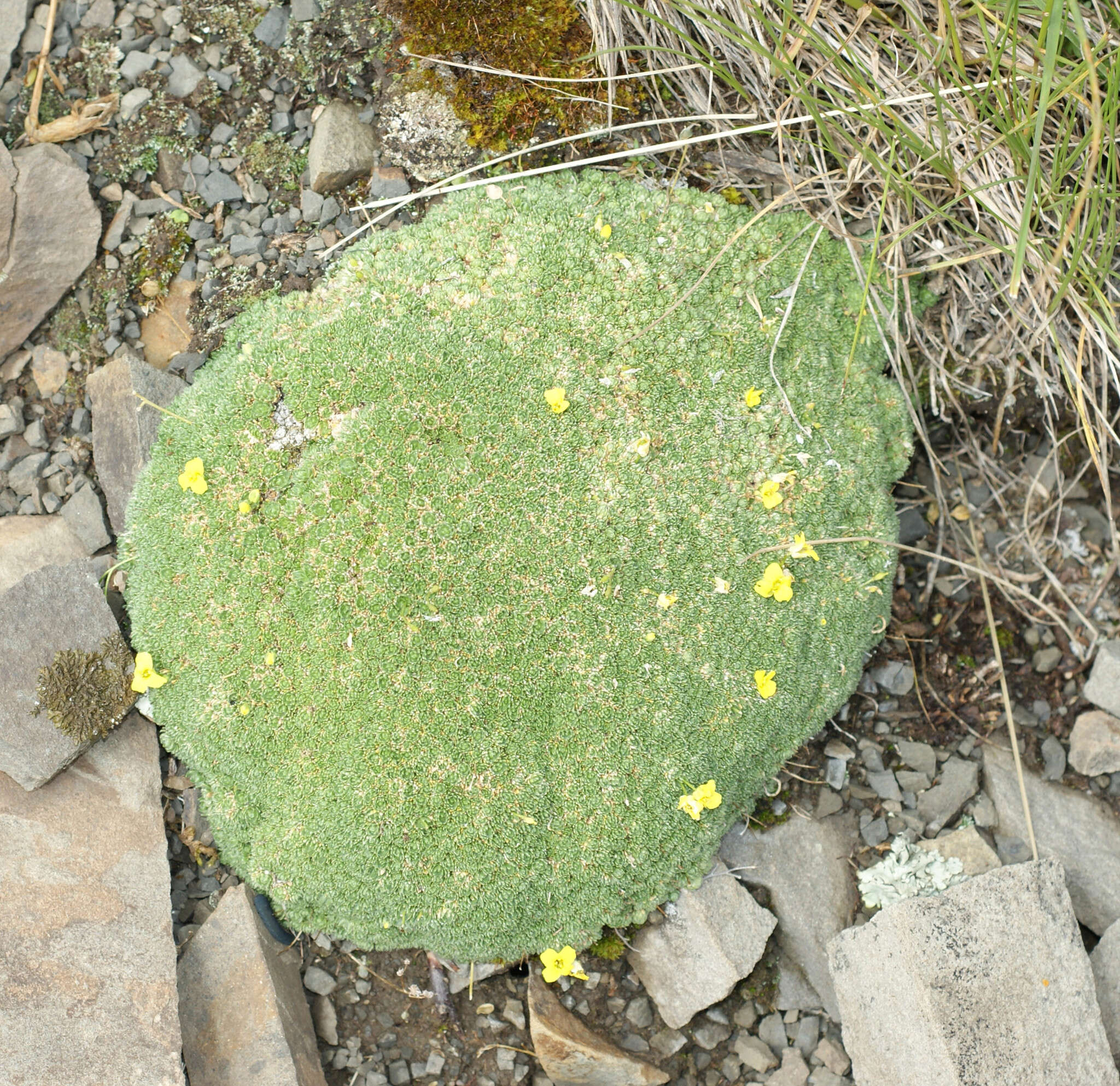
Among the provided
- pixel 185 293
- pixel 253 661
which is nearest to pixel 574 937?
pixel 253 661

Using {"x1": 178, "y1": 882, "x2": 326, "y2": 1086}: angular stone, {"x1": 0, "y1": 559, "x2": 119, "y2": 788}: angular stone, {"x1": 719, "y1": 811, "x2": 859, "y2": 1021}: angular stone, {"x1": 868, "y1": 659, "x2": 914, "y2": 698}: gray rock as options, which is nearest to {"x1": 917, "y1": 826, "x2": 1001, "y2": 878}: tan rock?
{"x1": 719, "y1": 811, "x2": 859, "y2": 1021}: angular stone

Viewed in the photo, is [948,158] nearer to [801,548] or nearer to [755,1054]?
[801,548]

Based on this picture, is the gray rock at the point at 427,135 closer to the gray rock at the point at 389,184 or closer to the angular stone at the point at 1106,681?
the gray rock at the point at 389,184

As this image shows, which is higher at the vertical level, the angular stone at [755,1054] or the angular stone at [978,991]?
the angular stone at [978,991]

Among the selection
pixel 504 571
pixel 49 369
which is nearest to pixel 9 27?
pixel 49 369

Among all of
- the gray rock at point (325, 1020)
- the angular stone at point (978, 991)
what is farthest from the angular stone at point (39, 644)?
the angular stone at point (978, 991)

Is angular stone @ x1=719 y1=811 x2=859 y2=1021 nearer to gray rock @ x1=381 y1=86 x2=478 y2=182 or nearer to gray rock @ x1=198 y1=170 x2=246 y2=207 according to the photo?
gray rock @ x1=381 y1=86 x2=478 y2=182
